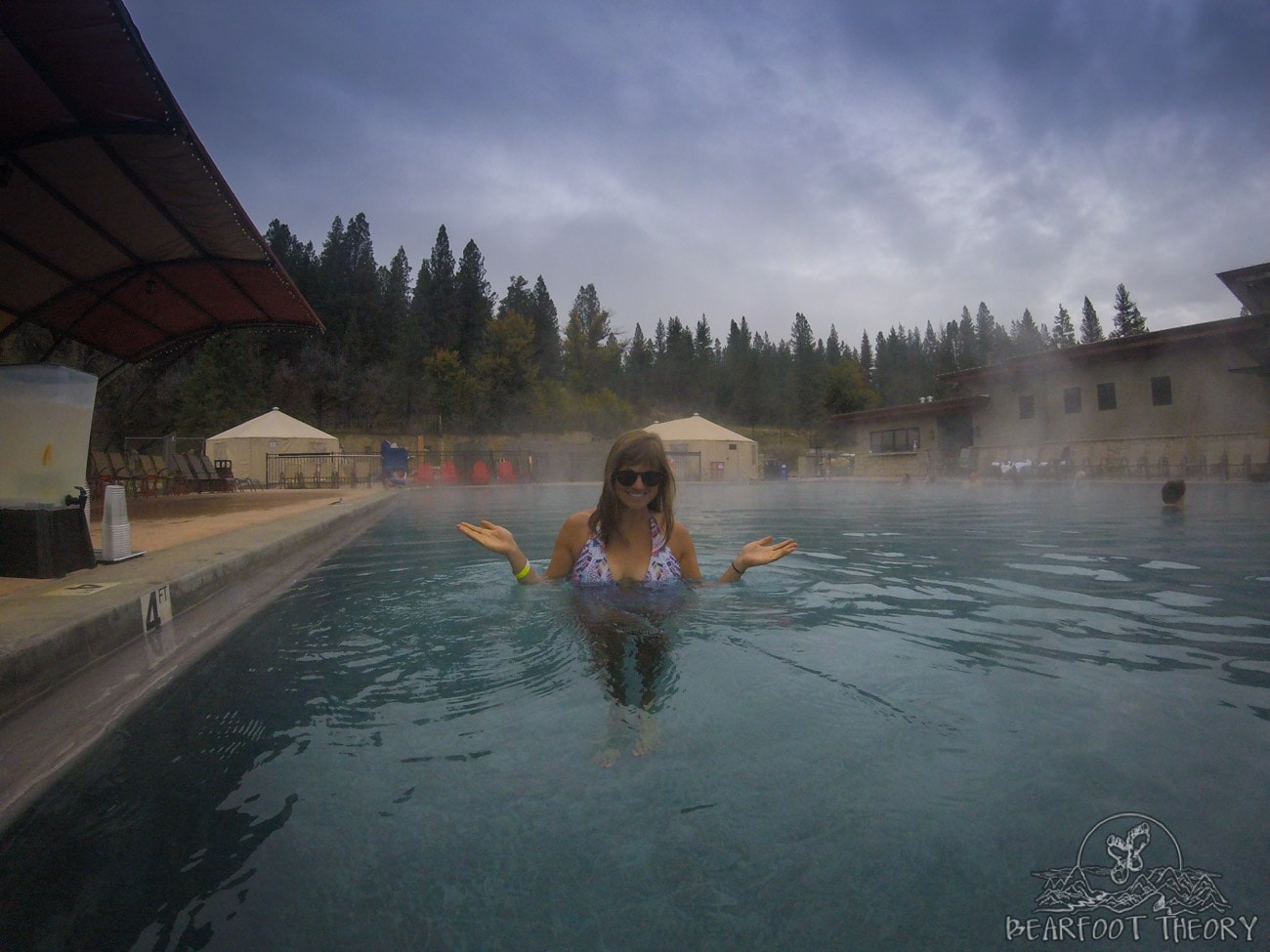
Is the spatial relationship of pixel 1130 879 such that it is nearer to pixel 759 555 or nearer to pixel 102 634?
pixel 759 555

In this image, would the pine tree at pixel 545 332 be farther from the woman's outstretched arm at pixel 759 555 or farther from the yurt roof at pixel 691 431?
the woman's outstretched arm at pixel 759 555

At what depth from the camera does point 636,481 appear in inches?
121

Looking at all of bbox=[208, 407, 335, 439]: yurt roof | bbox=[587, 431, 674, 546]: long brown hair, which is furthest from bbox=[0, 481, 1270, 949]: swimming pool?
bbox=[208, 407, 335, 439]: yurt roof

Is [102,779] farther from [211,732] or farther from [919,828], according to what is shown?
[919,828]

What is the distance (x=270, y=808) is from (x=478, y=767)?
1.37ft

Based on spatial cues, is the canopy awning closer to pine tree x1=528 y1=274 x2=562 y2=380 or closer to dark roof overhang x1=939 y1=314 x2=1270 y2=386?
dark roof overhang x1=939 y1=314 x2=1270 y2=386

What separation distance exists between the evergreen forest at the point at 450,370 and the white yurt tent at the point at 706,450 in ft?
46.7

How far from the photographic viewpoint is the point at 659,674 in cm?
219

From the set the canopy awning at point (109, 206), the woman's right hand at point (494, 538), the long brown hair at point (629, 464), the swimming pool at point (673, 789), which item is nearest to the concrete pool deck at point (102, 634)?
the swimming pool at point (673, 789)

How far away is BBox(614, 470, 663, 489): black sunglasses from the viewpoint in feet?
10.0

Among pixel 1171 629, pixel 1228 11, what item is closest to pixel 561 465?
pixel 1228 11

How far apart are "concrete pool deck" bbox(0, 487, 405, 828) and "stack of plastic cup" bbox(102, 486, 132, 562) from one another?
0.08 m

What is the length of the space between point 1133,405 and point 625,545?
Answer: 25.1m

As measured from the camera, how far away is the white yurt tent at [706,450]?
27.2 m
